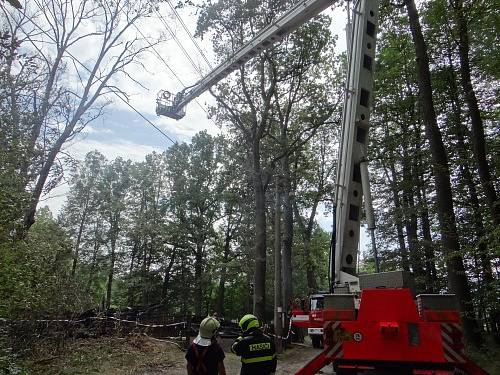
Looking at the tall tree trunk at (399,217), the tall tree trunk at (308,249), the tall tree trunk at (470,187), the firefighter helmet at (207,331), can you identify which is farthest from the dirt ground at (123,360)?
the tall tree trunk at (308,249)

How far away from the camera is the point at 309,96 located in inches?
864

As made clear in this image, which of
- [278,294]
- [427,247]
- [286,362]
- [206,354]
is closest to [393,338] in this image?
[206,354]

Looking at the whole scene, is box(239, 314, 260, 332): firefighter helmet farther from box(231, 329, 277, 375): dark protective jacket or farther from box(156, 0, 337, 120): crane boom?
box(156, 0, 337, 120): crane boom

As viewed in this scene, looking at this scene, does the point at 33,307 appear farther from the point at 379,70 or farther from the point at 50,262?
the point at 379,70

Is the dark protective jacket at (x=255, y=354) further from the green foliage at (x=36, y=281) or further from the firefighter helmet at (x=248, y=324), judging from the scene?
the green foliage at (x=36, y=281)

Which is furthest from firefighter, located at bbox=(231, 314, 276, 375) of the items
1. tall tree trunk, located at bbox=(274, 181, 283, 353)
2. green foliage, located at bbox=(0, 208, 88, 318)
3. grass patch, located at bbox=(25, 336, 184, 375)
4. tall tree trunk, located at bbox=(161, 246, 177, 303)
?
tall tree trunk, located at bbox=(161, 246, 177, 303)

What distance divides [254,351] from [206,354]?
0.68 m

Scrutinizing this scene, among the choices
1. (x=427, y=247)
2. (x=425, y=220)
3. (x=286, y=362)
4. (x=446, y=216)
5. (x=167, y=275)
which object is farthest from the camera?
(x=167, y=275)

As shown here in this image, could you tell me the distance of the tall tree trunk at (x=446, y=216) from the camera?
11836 millimetres

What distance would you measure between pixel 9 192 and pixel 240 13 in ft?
41.8

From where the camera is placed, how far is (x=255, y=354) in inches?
201

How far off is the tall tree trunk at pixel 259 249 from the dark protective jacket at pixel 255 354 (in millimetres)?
11740

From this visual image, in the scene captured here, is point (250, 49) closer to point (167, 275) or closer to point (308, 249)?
point (308, 249)

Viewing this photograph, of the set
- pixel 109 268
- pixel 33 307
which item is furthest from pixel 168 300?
pixel 33 307
